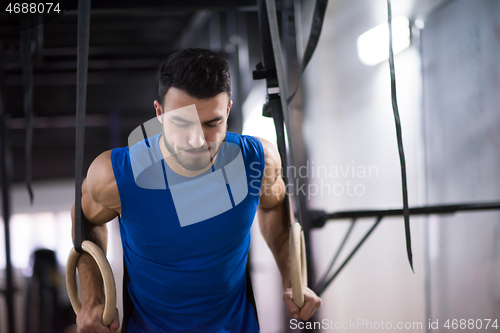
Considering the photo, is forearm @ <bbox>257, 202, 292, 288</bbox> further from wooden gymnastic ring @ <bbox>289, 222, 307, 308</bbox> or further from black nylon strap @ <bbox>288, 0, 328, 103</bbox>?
black nylon strap @ <bbox>288, 0, 328, 103</bbox>

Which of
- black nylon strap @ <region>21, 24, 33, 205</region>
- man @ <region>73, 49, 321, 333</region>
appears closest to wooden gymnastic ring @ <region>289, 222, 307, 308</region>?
man @ <region>73, 49, 321, 333</region>

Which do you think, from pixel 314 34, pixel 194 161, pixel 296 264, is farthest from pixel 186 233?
pixel 314 34

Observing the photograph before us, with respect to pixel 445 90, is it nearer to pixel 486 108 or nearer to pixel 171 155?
pixel 486 108

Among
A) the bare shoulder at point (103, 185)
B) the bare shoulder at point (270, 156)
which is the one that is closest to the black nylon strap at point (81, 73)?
the bare shoulder at point (103, 185)

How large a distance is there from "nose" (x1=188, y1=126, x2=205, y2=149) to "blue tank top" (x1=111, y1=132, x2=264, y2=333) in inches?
5.2

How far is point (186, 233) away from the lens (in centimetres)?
88

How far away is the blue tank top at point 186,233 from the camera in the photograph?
0.86 m

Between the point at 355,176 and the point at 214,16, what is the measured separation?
2.09 m

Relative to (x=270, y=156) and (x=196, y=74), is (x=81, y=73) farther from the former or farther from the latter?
(x=270, y=156)

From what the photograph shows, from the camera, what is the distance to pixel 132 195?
32.8 inches

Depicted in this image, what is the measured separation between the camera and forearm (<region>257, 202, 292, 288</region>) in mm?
982

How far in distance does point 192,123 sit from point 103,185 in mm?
251

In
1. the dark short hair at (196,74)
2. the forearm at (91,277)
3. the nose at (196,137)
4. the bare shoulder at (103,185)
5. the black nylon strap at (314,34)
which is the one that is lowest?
the forearm at (91,277)

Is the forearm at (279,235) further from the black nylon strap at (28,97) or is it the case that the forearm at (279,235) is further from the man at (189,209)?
the black nylon strap at (28,97)
